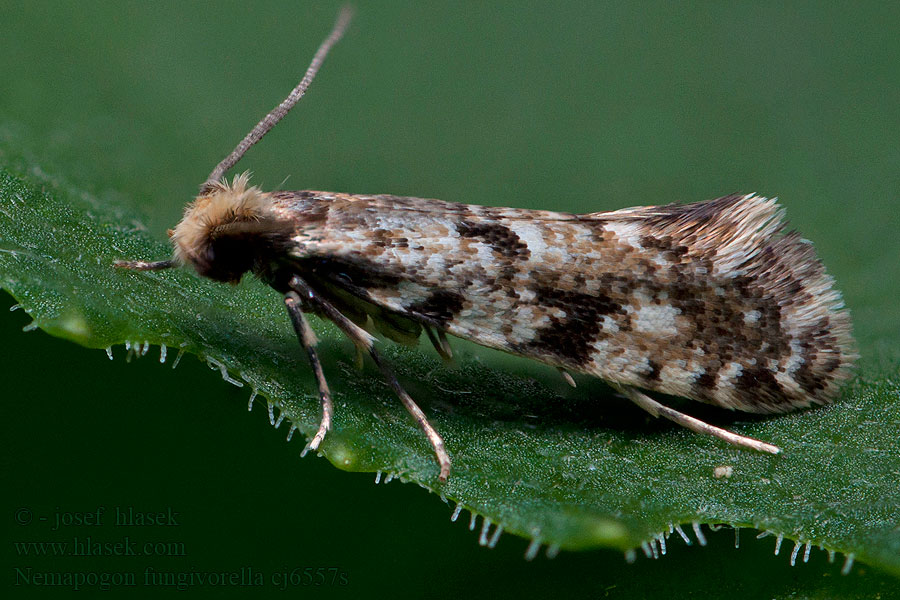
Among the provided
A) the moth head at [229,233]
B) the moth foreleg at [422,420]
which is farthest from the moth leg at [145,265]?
the moth foreleg at [422,420]

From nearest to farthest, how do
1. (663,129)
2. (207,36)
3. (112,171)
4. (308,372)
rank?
1. (308,372)
2. (112,171)
3. (207,36)
4. (663,129)

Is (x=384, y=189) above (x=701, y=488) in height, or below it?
above

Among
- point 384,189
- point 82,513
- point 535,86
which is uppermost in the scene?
point 535,86

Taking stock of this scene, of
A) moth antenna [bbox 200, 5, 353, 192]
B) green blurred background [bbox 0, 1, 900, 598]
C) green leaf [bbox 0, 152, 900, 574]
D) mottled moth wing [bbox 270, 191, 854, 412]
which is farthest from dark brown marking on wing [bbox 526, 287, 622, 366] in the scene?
moth antenna [bbox 200, 5, 353, 192]

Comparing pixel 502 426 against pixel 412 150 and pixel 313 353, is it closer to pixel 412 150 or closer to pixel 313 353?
pixel 313 353

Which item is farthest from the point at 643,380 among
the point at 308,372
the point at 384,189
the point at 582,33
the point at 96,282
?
the point at 582,33

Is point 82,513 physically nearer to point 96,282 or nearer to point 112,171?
point 96,282

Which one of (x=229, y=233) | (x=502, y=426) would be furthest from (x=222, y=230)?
(x=502, y=426)

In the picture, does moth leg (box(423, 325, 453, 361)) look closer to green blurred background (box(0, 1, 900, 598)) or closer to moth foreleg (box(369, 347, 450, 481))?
moth foreleg (box(369, 347, 450, 481))
